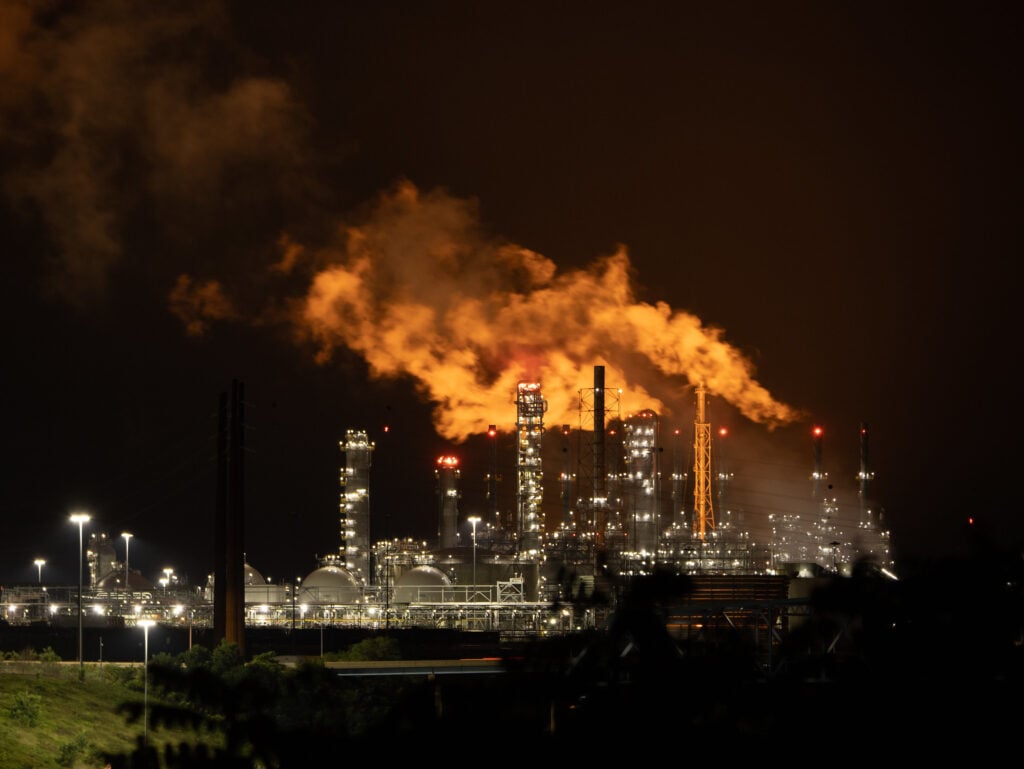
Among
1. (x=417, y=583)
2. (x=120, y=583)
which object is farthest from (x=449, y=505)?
(x=120, y=583)

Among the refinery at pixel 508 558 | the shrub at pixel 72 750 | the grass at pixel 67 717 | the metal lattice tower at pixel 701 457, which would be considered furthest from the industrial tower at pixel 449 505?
the shrub at pixel 72 750

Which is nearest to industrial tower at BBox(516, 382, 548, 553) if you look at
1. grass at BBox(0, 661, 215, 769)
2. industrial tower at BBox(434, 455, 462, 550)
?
industrial tower at BBox(434, 455, 462, 550)

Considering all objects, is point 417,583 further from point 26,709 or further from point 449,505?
point 26,709

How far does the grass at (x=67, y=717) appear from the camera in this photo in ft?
118

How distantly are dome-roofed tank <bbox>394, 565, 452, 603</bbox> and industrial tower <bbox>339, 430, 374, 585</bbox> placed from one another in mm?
12233

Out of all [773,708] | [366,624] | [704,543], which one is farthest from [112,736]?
[704,543]

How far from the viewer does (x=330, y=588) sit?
100 m

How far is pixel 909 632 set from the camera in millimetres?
19203

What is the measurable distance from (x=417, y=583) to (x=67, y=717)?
53.4 m

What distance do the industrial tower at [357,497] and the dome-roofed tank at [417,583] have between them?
1223 centimetres

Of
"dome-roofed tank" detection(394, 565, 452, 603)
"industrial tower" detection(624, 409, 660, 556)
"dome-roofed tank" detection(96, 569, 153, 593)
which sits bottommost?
"dome-roofed tank" detection(96, 569, 153, 593)

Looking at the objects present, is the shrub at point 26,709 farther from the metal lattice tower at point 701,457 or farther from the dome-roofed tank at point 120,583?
the dome-roofed tank at point 120,583

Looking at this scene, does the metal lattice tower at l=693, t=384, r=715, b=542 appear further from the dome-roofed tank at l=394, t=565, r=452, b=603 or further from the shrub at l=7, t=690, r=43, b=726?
the shrub at l=7, t=690, r=43, b=726

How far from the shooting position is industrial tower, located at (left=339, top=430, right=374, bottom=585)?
107 meters
